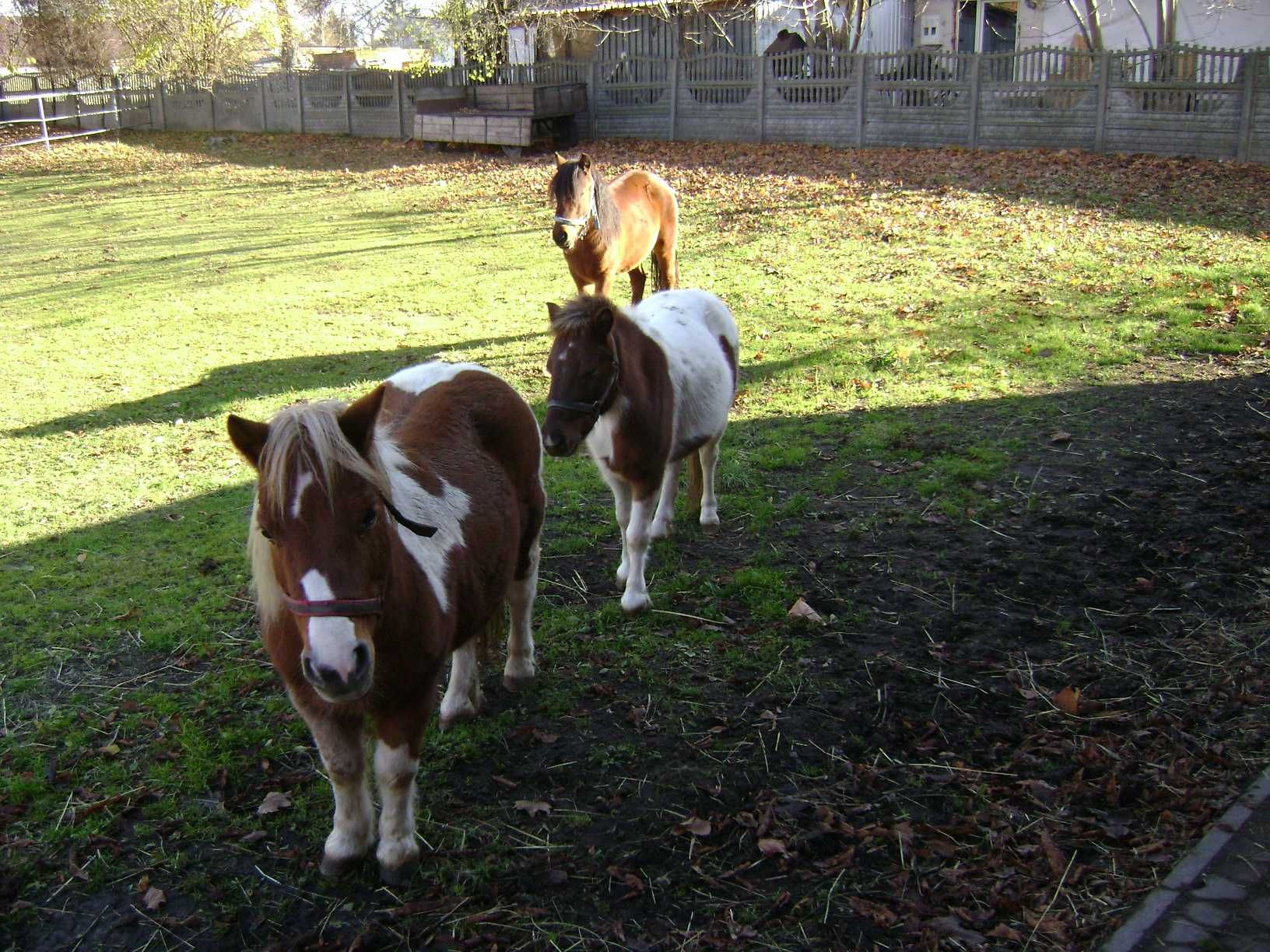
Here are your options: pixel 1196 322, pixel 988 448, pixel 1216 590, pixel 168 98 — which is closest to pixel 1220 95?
pixel 1196 322

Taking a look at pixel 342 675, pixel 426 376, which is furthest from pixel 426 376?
pixel 342 675

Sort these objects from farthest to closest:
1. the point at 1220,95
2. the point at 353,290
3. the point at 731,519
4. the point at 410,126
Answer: the point at 410,126 < the point at 1220,95 < the point at 353,290 < the point at 731,519

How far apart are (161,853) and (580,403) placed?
2558 mm

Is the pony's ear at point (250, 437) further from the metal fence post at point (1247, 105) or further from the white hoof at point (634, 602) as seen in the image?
the metal fence post at point (1247, 105)

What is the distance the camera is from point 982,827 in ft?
11.6

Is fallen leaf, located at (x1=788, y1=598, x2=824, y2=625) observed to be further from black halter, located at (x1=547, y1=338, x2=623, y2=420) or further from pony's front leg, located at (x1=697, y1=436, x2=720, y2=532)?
black halter, located at (x1=547, y1=338, x2=623, y2=420)

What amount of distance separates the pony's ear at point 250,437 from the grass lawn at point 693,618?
5.08ft

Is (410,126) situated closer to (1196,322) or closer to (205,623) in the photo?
(1196,322)

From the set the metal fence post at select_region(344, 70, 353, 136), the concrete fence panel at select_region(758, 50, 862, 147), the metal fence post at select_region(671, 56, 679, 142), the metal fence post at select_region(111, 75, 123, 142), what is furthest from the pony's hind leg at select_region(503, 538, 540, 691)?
the metal fence post at select_region(111, 75, 123, 142)

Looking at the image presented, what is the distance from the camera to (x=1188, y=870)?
3.23m

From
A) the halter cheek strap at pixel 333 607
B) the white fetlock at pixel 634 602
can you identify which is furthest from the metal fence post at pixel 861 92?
the halter cheek strap at pixel 333 607

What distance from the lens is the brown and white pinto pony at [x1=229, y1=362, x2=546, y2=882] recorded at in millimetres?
2656

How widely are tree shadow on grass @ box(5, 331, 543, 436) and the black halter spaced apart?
13.1ft

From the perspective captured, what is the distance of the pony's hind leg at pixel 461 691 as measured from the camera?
13.8 ft
